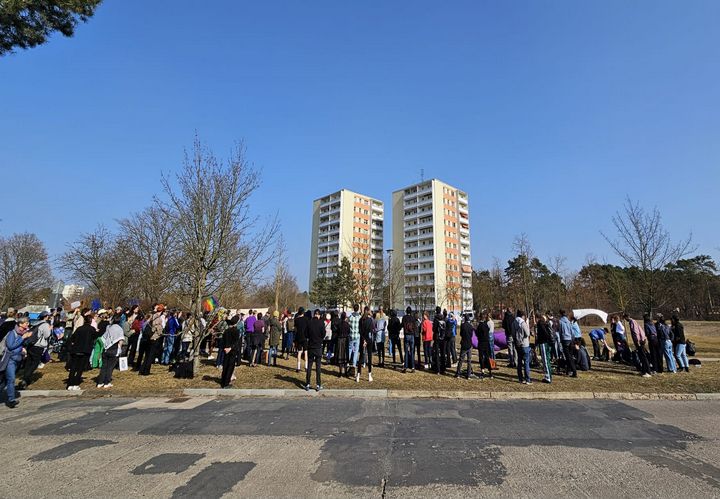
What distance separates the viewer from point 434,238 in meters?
74.9

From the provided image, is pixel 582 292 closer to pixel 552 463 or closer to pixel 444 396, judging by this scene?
pixel 444 396

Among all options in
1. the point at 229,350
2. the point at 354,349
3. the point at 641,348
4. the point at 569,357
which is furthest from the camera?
the point at 641,348

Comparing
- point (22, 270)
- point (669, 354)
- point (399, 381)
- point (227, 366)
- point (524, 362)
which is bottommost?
point (399, 381)

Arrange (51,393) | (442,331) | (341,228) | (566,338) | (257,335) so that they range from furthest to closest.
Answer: (341,228) < (257,335) < (442,331) < (566,338) < (51,393)

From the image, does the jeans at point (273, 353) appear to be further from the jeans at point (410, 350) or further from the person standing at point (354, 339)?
the jeans at point (410, 350)

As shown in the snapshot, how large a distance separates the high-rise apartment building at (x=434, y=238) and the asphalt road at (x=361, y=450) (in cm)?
6250

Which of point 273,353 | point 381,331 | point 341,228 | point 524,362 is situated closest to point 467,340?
point 524,362

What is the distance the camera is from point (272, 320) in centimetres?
1206

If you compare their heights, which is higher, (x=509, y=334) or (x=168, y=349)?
(x=509, y=334)

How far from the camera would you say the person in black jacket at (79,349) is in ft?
30.0

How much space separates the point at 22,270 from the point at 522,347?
5133 centimetres

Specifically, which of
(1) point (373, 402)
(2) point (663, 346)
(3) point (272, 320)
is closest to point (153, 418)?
(1) point (373, 402)

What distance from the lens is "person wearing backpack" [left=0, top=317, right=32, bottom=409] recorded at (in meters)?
7.84

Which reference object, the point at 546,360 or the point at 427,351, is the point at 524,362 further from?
the point at 427,351
